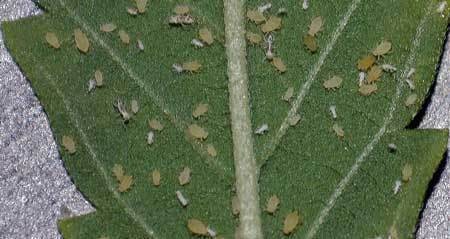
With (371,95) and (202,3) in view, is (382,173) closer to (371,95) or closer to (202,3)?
A: (371,95)

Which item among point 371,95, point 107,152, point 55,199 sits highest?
point 371,95

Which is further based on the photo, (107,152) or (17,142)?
(17,142)

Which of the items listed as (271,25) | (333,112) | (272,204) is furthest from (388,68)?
(272,204)

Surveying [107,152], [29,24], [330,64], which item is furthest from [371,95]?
[29,24]

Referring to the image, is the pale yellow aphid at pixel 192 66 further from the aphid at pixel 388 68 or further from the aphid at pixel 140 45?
the aphid at pixel 388 68

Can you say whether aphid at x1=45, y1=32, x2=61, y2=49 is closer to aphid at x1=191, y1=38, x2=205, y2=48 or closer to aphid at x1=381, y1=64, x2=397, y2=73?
aphid at x1=191, y1=38, x2=205, y2=48

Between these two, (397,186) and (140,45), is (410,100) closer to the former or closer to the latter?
(397,186)

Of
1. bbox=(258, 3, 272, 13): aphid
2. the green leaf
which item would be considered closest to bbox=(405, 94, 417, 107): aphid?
the green leaf
